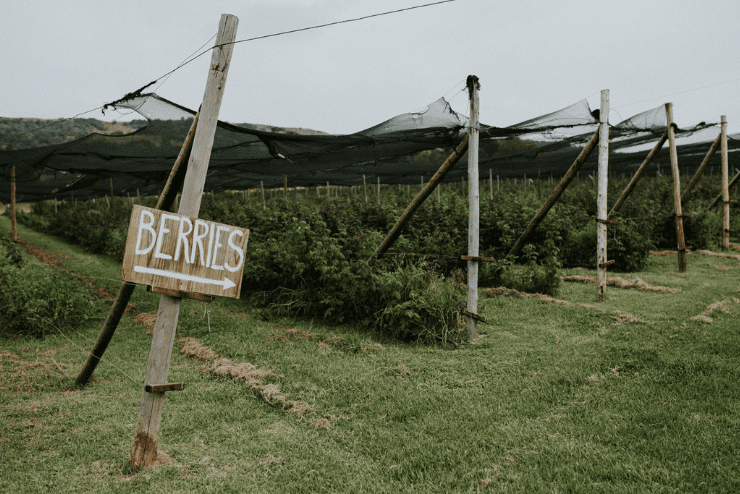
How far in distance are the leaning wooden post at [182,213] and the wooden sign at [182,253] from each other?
0.60 feet

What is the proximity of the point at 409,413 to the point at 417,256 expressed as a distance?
4.02 meters

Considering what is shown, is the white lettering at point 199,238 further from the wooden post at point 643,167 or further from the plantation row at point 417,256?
the wooden post at point 643,167

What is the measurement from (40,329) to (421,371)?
4.99 metres

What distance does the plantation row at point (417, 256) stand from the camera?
5855mm

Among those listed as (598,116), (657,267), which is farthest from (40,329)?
(657,267)

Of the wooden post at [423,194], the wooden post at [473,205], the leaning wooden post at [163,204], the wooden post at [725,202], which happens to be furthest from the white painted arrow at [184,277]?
the wooden post at [725,202]

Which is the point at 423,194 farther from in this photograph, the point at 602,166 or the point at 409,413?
the point at 409,413

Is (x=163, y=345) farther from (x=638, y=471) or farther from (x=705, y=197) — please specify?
(x=705, y=197)

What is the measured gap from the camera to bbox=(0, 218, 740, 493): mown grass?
2838 millimetres

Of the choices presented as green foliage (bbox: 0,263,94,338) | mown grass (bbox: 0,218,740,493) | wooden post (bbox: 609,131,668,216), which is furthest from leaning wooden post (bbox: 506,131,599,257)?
green foliage (bbox: 0,263,94,338)

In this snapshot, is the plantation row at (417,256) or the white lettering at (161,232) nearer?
the white lettering at (161,232)

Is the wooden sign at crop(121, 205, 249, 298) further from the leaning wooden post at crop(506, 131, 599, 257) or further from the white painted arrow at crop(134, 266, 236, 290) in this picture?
the leaning wooden post at crop(506, 131, 599, 257)

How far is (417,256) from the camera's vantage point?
754 cm

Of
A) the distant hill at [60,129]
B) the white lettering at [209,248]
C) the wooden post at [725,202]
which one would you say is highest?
the wooden post at [725,202]
